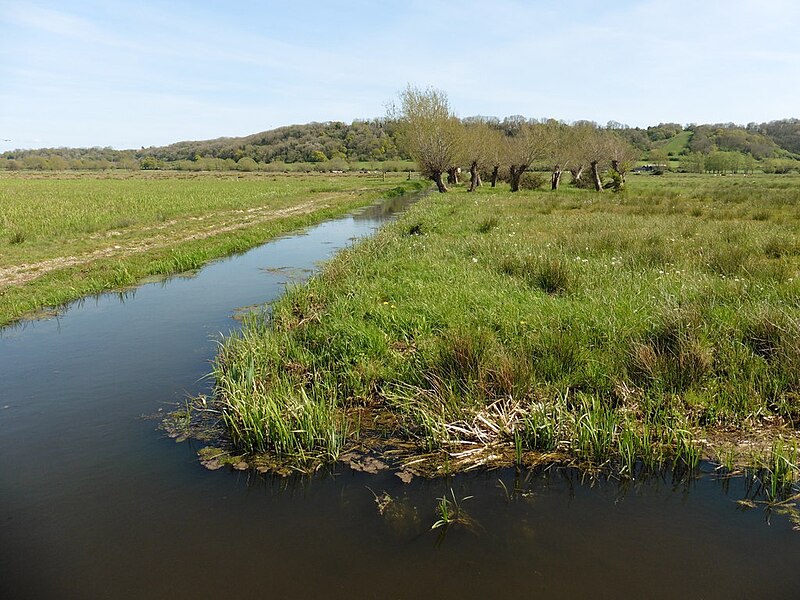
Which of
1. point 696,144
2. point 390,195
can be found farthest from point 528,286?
point 696,144

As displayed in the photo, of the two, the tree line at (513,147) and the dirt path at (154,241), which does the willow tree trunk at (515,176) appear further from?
the dirt path at (154,241)

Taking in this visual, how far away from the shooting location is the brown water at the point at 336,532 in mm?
3793

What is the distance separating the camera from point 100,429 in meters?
6.23

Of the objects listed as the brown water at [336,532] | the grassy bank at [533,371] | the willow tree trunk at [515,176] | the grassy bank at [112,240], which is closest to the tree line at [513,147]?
the willow tree trunk at [515,176]

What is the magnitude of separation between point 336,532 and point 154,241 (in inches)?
804

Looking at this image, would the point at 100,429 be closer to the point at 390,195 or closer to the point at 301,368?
the point at 301,368

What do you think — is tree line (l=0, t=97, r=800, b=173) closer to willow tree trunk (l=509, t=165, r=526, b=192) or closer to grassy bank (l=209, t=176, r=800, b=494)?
willow tree trunk (l=509, t=165, r=526, b=192)

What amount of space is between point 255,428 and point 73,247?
1743 centimetres

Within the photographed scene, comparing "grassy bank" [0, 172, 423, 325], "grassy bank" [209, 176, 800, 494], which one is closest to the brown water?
"grassy bank" [209, 176, 800, 494]

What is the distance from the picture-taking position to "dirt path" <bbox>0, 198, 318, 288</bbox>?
1488cm

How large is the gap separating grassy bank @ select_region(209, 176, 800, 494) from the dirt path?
926 cm

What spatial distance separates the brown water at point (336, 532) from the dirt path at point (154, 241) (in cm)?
1068

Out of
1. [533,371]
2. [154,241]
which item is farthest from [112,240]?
[533,371]

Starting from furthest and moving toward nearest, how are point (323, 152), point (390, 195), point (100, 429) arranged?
1. point (323, 152)
2. point (390, 195)
3. point (100, 429)
